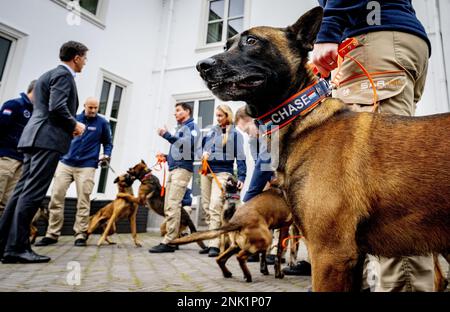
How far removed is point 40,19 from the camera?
25.9 feet

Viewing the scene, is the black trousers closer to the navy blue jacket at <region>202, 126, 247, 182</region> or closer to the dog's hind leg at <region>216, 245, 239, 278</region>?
the dog's hind leg at <region>216, 245, 239, 278</region>

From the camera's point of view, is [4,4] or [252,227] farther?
[4,4]

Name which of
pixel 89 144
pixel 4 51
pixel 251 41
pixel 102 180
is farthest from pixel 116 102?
pixel 251 41

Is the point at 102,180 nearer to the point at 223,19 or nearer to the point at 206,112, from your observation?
the point at 206,112

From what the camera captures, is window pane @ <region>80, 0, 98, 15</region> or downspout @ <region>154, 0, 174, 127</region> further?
downspout @ <region>154, 0, 174, 127</region>

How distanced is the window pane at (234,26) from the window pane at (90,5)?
14.5 feet

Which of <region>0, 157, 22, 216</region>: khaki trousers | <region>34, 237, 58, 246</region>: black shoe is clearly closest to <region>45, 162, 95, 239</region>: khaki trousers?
<region>34, 237, 58, 246</region>: black shoe

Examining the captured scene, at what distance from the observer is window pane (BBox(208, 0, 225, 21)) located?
10.9 meters

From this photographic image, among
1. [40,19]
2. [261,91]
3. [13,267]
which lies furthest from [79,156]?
[261,91]

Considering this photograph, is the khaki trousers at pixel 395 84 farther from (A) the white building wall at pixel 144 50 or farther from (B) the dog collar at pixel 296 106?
(A) the white building wall at pixel 144 50

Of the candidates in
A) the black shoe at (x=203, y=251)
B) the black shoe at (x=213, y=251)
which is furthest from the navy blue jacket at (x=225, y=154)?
the black shoe at (x=203, y=251)

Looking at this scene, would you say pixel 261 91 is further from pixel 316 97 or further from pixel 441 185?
pixel 441 185

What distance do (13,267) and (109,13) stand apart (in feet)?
28.6

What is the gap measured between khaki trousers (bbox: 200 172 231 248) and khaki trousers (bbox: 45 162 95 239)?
232 cm
